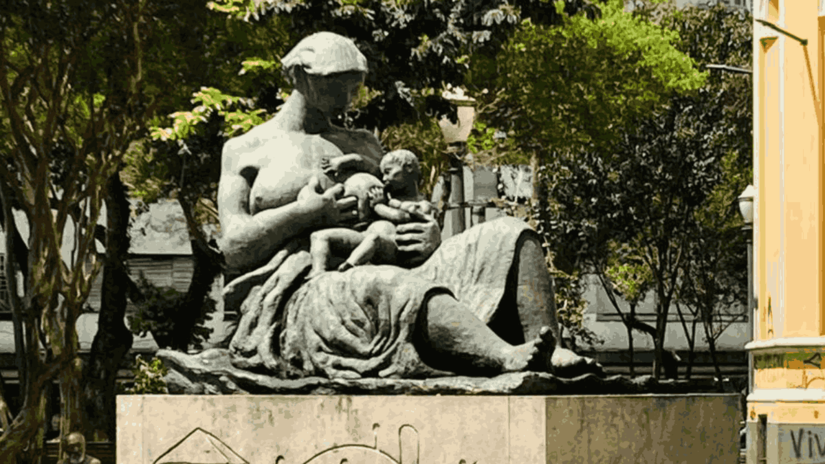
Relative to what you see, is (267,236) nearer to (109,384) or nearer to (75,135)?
(75,135)

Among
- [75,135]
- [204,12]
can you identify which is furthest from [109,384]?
→ [204,12]

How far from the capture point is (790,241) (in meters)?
24.1

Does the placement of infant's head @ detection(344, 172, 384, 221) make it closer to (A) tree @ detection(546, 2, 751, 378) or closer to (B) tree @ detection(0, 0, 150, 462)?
(B) tree @ detection(0, 0, 150, 462)

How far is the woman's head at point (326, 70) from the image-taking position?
31.2 feet

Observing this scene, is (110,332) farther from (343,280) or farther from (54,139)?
(343,280)

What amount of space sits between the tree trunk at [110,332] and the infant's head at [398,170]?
1747cm

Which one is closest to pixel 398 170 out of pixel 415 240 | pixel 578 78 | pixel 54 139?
pixel 415 240

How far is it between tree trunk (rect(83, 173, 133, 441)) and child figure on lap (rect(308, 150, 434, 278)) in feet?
57.2

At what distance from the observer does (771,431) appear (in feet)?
76.4

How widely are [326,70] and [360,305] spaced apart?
59.0 inches

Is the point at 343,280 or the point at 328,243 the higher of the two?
the point at 328,243

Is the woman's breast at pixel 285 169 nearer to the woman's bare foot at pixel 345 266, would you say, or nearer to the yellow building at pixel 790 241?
the woman's bare foot at pixel 345 266

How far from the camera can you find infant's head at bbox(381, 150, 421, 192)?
9352 mm

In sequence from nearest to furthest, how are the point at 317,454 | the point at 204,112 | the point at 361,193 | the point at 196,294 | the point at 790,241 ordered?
the point at 317,454 → the point at 361,193 → the point at 204,112 → the point at 790,241 → the point at 196,294
